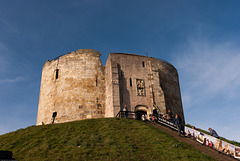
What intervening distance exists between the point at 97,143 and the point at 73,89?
13108 millimetres

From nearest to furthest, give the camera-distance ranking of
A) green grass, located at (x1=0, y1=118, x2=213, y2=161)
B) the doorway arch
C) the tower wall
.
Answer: green grass, located at (x1=0, y1=118, x2=213, y2=161) < the tower wall < the doorway arch

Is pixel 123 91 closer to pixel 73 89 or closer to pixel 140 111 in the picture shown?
pixel 140 111

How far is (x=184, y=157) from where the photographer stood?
12.4 metres

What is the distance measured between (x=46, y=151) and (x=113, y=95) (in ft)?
36.0

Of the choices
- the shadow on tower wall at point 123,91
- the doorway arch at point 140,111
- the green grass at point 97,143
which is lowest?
the green grass at point 97,143

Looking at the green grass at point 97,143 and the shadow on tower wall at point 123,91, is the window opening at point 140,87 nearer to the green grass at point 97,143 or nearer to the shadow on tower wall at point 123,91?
the shadow on tower wall at point 123,91

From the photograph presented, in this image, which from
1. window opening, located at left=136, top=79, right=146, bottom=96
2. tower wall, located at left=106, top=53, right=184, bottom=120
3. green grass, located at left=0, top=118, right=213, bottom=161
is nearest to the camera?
green grass, located at left=0, top=118, right=213, bottom=161

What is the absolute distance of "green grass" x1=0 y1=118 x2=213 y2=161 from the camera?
1260 centimetres

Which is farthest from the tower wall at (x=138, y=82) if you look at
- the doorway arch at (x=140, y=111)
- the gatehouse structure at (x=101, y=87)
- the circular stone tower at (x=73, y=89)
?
the circular stone tower at (x=73, y=89)

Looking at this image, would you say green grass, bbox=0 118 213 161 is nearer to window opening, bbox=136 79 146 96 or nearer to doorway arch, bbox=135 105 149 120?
doorway arch, bbox=135 105 149 120


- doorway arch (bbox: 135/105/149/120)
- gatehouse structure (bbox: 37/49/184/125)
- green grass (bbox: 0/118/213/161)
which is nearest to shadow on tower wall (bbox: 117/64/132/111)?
gatehouse structure (bbox: 37/49/184/125)

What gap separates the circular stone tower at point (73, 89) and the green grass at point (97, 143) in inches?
Result: 248

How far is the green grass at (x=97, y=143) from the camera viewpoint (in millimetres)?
12602

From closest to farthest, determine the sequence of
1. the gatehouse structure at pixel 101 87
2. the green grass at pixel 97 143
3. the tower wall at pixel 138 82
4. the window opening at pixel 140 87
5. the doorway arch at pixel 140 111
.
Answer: the green grass at pixel 97 143, the tower wall at pixel 138 82, the doorway arch at pixel 140 111, the gatehouse structure at pixel 101 87, the window opening at pixel 140 87
